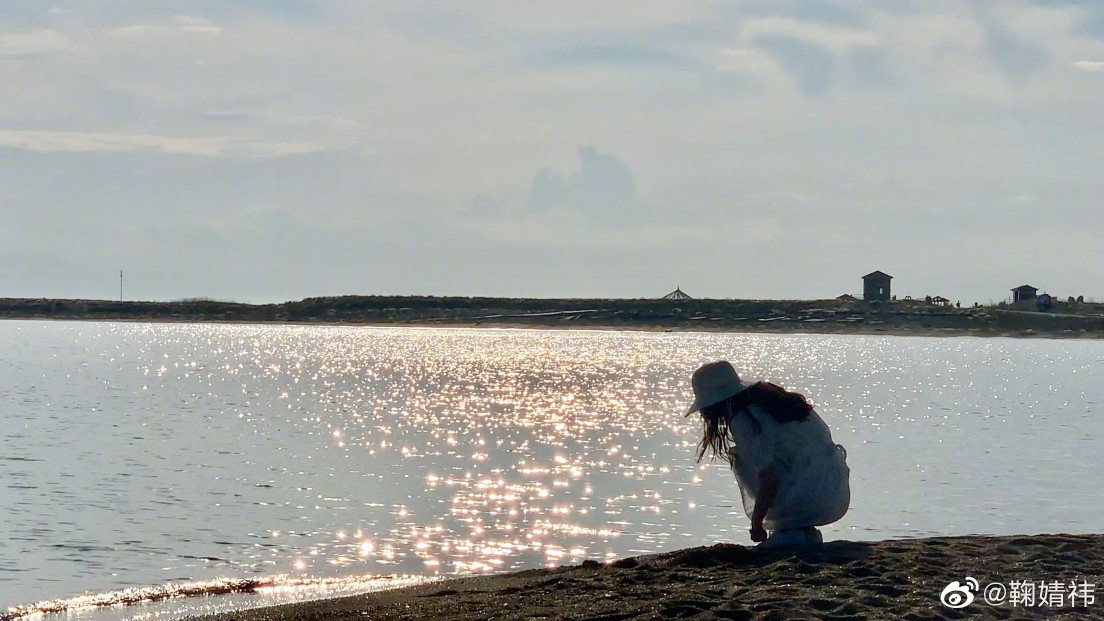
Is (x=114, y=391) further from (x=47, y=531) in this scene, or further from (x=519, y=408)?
(x=47, y=531)

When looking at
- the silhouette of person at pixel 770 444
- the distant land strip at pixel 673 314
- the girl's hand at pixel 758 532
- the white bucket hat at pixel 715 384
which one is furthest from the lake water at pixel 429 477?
the distant land strip at pixel 673 314

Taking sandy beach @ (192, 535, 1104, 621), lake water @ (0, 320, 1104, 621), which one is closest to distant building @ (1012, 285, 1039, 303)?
lake water @ (0, 320, 1104, 621)

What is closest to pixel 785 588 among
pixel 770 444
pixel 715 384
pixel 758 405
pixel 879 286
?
pixel 770 444

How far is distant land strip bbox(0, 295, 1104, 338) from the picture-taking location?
443 ft

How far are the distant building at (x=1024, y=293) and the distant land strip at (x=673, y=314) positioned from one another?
2.12 m

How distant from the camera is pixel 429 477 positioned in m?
25.8

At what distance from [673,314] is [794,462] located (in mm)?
146885

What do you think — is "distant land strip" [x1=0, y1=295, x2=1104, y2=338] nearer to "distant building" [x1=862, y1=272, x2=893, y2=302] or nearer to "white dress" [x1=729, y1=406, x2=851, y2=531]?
"distant building" [x1=862, y1=272, x2=893, y2=302]

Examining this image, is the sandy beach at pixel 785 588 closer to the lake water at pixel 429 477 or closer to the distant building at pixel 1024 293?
the lake water at pixel 429 477

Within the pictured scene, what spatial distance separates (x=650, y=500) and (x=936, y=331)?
119 metres

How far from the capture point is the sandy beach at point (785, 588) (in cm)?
938

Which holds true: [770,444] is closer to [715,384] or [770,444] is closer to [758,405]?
[758,405]

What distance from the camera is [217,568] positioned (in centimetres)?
1609

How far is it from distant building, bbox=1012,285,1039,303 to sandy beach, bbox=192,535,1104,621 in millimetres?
137051
